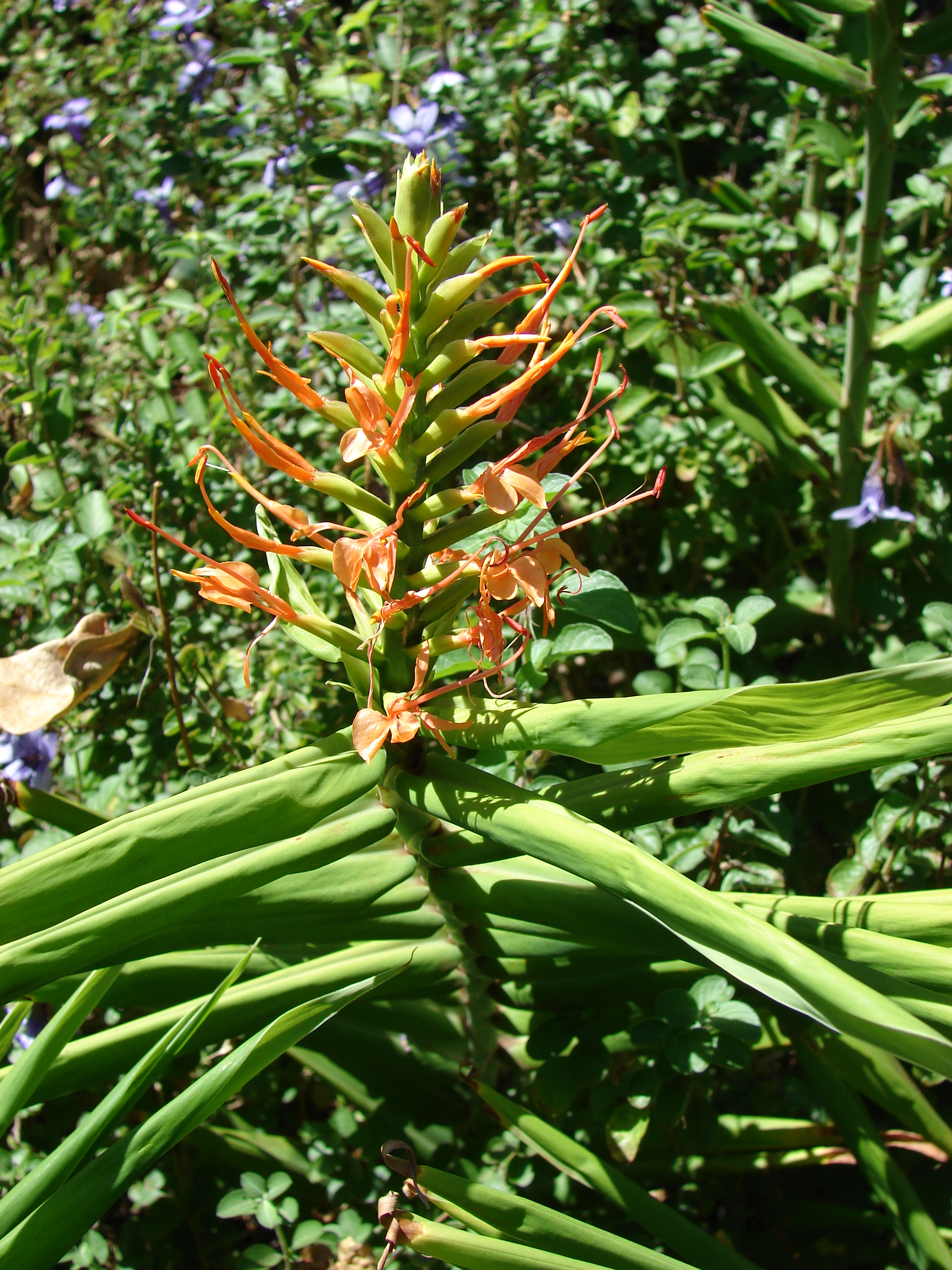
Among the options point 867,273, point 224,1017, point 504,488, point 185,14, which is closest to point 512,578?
point 504,488

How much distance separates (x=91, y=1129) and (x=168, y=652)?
47 cm

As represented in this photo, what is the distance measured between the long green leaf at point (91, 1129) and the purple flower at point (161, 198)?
1.64 m

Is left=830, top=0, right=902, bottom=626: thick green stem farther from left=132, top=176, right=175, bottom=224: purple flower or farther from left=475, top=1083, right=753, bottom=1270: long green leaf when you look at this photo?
left=132, top=176, right=175, bottom=224: purple flower

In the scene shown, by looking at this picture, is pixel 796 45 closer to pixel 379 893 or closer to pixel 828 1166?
pixel 379 893

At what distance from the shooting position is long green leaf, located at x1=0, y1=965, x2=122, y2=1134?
694 mm

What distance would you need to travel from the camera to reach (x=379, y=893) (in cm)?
72

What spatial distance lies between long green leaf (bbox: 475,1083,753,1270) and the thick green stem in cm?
83

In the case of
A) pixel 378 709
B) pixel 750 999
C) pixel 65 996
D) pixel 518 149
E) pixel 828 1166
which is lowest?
pixel 828 1166

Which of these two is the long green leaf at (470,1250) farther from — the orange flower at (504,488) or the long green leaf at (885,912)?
the orange flower at (504,488)

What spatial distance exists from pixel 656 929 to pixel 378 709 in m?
0.27

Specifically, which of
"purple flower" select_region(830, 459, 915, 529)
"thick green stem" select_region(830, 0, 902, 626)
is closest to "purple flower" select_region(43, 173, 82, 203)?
"thick green stem" select_region(830, 0, 902, 626)

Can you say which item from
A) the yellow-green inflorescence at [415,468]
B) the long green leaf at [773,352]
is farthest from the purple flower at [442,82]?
the yellow-green inflorescence at [415,468]

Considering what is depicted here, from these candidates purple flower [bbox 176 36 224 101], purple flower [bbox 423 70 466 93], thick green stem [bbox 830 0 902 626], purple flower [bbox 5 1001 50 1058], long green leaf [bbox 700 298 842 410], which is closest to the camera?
purple flower [bbox 5 1001 50 1058]

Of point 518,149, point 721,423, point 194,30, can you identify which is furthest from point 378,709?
point 194,30
